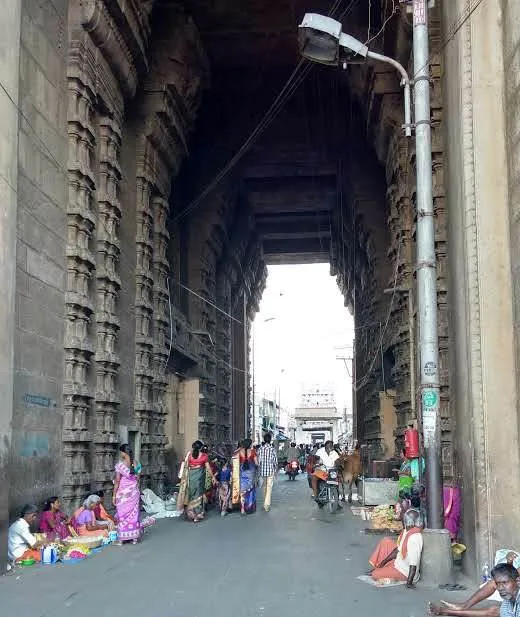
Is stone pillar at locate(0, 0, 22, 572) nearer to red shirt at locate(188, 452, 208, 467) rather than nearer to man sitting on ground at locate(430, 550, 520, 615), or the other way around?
man sitting on ground at locate(430, 550, 520, 615)

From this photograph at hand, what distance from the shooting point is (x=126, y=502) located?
37.7 ft

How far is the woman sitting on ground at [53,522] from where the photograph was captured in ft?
35.3

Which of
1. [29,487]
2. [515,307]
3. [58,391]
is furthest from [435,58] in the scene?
[29,487]

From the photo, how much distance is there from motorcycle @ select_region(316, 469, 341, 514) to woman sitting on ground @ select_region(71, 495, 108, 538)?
21.4ft

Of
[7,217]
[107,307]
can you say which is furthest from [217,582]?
[107,307]

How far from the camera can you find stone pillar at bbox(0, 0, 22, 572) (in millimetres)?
9109

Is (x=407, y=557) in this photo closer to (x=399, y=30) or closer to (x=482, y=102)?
(x=482, y=102)

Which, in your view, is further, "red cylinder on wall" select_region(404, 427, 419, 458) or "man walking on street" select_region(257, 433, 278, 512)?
"man walking on street" select_region(257, 433, 278, 512)

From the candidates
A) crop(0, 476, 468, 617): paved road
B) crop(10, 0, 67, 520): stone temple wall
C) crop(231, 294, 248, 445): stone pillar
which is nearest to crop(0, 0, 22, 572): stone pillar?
crop(10, 0, 67, 520): stone temple wall

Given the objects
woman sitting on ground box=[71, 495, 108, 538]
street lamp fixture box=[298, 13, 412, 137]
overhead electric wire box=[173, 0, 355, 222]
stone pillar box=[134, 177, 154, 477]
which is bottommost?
woman sitting on ground box=[71, 495, 108, 538]

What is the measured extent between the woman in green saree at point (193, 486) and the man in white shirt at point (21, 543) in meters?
5.29

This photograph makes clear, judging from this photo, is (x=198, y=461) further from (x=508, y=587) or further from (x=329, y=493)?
(x=508, y=587)

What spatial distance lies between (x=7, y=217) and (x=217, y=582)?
5140 mm

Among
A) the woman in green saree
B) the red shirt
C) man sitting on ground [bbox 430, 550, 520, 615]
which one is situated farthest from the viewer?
the red shirt
